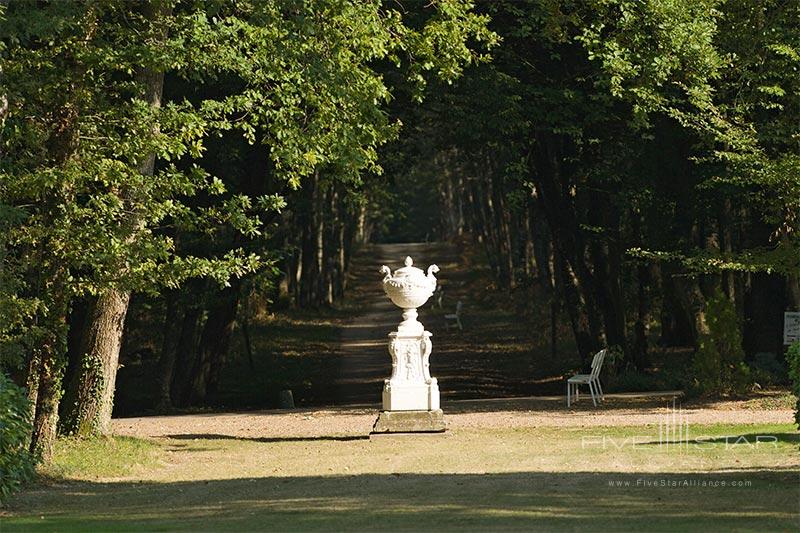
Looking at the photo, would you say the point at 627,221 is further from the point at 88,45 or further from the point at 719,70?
the point at 88,45

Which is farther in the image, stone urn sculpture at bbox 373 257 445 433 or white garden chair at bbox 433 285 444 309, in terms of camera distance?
white garden chair at bbox 433 285 444 309

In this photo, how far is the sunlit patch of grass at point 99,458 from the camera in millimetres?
17547

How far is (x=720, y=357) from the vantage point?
25.2 m

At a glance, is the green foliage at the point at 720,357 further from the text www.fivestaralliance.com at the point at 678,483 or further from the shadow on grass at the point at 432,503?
the text www.fivestaralliance.com at the point at 678,483

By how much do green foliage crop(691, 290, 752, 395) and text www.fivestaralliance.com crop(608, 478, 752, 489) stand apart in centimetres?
1077

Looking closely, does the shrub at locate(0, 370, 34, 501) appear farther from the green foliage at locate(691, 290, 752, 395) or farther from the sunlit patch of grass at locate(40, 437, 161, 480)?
the green foliage at locate(691, 290, 752, 395)

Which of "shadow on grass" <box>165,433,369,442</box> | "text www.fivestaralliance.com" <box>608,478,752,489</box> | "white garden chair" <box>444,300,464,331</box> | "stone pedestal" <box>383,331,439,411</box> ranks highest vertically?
"white garden chair" <box>444,300,464,331</box>

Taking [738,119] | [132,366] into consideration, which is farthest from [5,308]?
[132,366]

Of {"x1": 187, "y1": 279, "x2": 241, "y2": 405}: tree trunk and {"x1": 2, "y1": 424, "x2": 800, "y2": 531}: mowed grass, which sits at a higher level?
{"x1": 187, "y1": 279, "x2": 241, "y2": 405}: tree trunk

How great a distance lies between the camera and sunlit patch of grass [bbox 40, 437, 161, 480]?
17.5 m

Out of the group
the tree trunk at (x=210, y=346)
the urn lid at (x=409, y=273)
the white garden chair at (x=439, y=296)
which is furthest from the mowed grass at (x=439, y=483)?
the white garden chair at (x=439, y=296)

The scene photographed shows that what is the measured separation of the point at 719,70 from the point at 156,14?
11404 mm

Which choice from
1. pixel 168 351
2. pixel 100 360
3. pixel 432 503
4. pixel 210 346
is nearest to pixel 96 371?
pixel 100 360

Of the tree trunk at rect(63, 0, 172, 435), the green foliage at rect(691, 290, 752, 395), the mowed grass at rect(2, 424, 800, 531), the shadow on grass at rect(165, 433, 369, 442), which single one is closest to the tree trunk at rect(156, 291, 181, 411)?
the shadow on grass at rect(165, 433, 369, 442)
